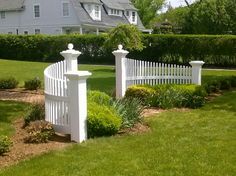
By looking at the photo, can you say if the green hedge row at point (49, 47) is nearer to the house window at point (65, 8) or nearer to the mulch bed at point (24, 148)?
the house window at point (65, 8)

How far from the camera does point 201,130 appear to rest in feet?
29.5

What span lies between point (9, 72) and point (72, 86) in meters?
16.1

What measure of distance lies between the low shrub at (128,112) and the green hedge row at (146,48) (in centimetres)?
1943

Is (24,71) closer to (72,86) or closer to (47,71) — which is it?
(47,71)

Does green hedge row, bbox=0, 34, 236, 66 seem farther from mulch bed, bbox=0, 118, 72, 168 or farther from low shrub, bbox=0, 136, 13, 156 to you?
low shrub, bbox=0, 136, 13, 156

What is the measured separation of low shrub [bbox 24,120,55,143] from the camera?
7883 millimetres

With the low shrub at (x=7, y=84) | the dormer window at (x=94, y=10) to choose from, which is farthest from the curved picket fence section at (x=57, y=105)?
the dormer window at (x=94, y=10)

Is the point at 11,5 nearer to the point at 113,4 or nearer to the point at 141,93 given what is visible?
the point at 113,4

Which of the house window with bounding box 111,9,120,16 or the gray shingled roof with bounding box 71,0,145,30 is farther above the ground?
the house window with bounding box 111,9,120,16

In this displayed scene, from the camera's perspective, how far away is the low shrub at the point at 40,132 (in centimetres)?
788

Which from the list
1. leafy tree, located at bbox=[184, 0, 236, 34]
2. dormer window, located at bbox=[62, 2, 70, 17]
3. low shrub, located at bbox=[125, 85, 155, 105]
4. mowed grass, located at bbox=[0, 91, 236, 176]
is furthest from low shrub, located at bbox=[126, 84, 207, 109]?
dormer window, located at bbox=[62, 2, 70, 17]

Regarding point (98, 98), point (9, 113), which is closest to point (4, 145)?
point (98, 98)

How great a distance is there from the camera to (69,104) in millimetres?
8055

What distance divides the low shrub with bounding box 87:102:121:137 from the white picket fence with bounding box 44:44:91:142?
163mm
